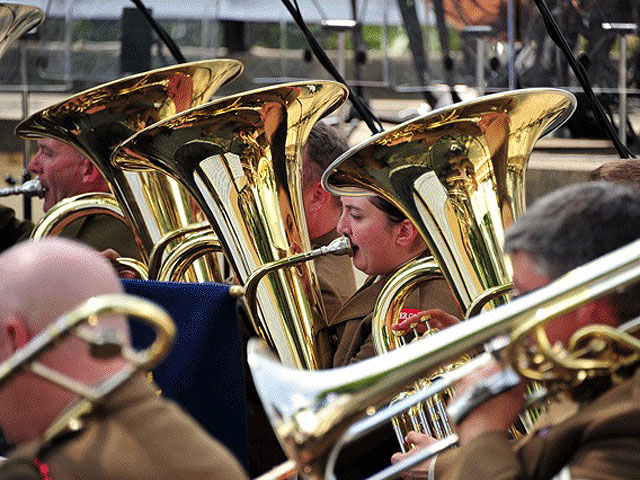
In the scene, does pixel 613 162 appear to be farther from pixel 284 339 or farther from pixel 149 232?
pixel 149 232

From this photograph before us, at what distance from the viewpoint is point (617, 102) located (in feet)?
A: 16.3

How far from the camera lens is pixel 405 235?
2820 millimetres

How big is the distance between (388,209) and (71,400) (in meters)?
1.52

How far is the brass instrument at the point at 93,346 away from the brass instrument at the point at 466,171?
112 centimetres

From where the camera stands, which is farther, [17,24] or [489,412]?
[17,24]

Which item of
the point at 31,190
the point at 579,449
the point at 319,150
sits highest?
the point at 579,449

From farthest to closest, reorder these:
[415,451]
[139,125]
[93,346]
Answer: [139,125], [415,451], [93,346]

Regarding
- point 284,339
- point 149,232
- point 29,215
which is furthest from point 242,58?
point 284,339

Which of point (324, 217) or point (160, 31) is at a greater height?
point (160, 31)

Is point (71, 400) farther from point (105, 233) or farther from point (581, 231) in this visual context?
point (105, 233)

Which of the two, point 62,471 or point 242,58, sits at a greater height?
point 62,471

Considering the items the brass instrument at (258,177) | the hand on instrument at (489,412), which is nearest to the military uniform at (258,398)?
the brass instrument at (258,177)

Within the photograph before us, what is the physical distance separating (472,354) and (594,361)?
1205 millimetres

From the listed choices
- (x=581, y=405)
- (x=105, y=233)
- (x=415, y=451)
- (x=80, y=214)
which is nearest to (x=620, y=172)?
(x=415, y=451)
